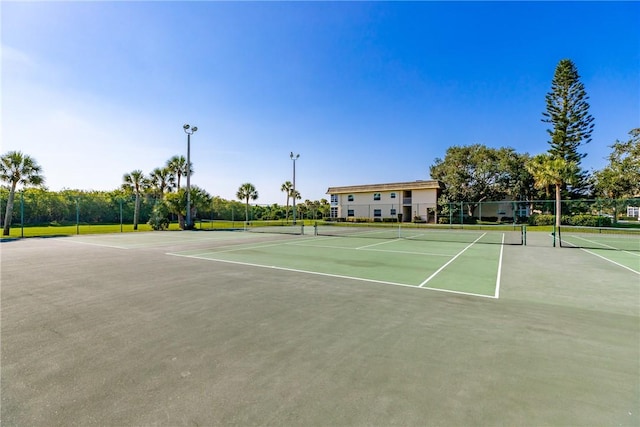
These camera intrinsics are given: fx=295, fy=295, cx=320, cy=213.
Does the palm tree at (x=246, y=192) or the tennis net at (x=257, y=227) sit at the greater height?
the palm tree at (x=246, y=192)

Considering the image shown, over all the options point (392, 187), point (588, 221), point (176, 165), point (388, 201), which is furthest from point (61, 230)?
point (588, 221)

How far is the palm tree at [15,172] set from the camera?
1953cm

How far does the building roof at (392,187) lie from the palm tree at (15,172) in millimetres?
37997

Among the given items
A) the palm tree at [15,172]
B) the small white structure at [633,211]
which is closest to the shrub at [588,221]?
the small white structure at [633,211]

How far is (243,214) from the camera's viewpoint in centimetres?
4197

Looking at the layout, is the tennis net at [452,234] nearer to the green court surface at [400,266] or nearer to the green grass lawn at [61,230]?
the green court surface at [400,266]

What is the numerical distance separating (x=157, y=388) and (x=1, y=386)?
1370mm

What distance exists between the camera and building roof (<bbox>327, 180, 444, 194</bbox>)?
42438 mm

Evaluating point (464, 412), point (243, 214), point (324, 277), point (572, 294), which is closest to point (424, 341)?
point (464, 412)

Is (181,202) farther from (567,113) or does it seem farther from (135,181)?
(567,113)

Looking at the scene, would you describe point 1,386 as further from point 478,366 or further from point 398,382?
point 478,366

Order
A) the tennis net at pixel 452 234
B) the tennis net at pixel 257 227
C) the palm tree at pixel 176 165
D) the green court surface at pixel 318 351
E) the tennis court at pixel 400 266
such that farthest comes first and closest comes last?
the palm tree at pixel 176 165
the tennis net at pixel 257 227
the tennis net at pixel 452 234
the tennis court at pixel 400 266
the green court surface at pixel 318 351

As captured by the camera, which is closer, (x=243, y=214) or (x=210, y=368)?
(x=210, y=368)

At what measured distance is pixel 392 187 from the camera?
46.2 m
